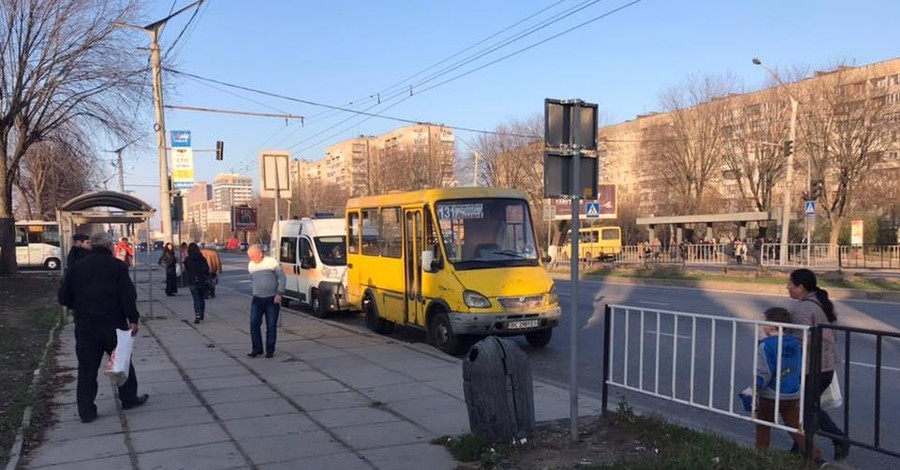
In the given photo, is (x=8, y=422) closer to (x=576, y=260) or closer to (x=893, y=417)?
Answer: (x=576, y=260)

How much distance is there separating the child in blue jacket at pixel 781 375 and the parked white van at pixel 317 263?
1137 cm

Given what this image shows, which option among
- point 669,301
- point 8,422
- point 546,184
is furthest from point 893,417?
point 669,301

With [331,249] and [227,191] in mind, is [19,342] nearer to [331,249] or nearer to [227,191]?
[331,249]

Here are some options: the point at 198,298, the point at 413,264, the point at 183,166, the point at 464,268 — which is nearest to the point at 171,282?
the point at 183,166

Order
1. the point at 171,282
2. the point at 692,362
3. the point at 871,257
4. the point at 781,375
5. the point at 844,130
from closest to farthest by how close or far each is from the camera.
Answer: the point at 781,375 → the point at 692,362 → the point at 171,282 → the point at 871,257 → the point at 844,130

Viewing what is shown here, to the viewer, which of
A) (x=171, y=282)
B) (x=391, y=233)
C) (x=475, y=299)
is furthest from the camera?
(x=171, y=282)

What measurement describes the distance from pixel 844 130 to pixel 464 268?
140ft

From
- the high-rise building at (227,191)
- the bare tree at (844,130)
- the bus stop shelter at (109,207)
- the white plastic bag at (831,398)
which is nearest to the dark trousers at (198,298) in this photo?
the bus stop shelter at (109,207)

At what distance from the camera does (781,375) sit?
15.9ft

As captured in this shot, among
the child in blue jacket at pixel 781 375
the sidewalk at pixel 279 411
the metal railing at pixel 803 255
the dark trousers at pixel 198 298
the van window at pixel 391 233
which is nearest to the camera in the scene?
the child in blue jacket at pixel 781 375

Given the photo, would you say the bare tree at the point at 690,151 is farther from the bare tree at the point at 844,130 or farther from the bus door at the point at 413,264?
the bus door at the point at 413,264

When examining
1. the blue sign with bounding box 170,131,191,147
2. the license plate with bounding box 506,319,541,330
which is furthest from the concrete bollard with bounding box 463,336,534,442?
the blue sign with bounding box 170,131,191,147

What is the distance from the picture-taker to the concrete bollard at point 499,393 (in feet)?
17.4

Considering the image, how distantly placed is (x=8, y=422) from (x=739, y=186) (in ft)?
181
